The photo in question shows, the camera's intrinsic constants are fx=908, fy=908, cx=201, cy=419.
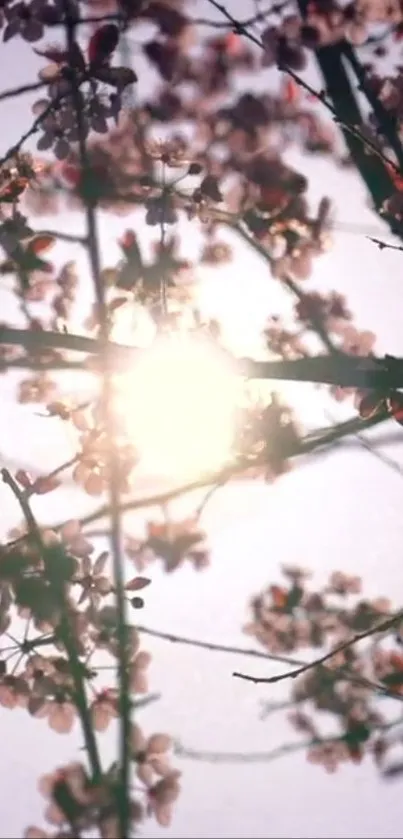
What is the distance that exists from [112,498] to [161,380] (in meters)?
1.23

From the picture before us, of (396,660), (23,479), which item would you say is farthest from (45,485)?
(396,660)

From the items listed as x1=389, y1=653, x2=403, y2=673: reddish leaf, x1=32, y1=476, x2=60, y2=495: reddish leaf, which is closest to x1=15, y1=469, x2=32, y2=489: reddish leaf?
x1=32, y1=476, x2=60, y2=495: reddish leaf

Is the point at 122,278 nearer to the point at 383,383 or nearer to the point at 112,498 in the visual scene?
the point at 383,383

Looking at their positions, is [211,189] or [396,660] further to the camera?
[396,660]

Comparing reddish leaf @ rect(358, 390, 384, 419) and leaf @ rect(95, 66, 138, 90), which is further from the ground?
leaf @ rect(95, 66, 138, 90)

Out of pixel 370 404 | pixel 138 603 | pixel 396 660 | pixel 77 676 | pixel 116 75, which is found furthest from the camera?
pixel 396 660

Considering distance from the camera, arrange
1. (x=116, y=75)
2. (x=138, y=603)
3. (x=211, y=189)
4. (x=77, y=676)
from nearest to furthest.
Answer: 1. (x=77, y=676)
2. (x=116, y=75)
3. (x=138, y=603)
4. (x=211, y=189)

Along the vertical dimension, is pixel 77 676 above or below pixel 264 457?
below

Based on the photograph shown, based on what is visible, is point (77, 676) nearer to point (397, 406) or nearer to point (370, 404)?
point (370, 404)

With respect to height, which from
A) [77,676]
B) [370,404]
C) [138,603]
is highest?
[370,404]

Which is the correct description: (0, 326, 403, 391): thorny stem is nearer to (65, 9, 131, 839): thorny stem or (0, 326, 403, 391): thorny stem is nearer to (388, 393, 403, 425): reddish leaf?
(65, 9, 131, 839): thorny stem

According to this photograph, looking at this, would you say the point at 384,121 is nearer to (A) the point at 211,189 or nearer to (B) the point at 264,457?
(A) the point at 211,189

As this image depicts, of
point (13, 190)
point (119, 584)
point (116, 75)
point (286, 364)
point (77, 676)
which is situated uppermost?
point (13, 190)

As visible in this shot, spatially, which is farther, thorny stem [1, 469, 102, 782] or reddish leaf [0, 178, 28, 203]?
reddish leaf [0, 178, 28, 203]
